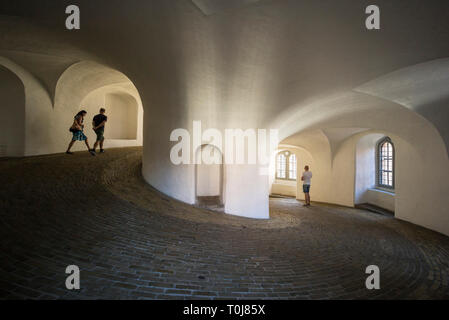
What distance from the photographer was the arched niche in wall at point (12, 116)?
8758mm

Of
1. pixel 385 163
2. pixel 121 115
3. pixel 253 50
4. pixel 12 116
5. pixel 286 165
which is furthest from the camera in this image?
pixel 286 165

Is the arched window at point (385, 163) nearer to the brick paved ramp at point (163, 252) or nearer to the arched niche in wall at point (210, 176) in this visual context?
the brick paved ramp at point (163, 252)

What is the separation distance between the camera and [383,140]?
1248cm

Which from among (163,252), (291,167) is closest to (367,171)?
(291,167)

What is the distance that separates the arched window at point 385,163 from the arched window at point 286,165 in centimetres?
937

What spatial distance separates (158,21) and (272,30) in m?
2.46

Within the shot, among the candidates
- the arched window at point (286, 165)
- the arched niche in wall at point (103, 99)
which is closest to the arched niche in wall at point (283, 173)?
the arched window at point (286, 165)

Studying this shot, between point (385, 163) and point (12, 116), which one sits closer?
point (12, 116)

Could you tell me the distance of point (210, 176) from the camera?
801cm

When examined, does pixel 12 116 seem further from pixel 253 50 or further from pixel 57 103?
pixel 253 50

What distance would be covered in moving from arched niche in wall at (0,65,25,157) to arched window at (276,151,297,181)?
65.9ft

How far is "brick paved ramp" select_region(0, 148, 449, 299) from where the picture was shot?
8.48 ft

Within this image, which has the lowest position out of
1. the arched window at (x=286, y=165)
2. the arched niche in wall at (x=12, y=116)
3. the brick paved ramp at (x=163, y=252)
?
the brick paved ramp at (x=163, y=252)

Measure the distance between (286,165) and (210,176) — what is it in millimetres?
16140
